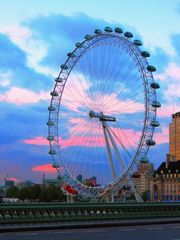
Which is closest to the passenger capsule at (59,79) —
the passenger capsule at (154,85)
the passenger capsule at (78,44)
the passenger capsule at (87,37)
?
the passenger capsule at (78,44)

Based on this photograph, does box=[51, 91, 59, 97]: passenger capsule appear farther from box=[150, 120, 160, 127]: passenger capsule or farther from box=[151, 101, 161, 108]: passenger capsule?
box=[150, 120, 160, 127]: passenger capsule

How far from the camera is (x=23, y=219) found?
32031 millimetres

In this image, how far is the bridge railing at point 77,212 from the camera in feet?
106

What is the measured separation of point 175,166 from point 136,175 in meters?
142

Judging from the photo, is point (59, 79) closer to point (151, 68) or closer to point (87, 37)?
point (87, 37)

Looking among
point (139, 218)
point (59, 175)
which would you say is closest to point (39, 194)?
point (59, 175)

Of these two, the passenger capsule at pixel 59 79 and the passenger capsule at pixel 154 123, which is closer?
the passenger capsule at pixel 154 123

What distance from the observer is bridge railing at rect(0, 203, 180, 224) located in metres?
32.4

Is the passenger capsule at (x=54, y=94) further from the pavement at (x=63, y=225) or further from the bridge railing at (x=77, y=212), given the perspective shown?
the pavement at (x=63, y=225)

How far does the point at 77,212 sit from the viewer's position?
35.8 m

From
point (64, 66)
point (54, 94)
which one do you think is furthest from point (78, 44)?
point (54, 94)

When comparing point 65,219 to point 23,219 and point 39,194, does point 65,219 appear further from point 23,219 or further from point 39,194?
point 39,194

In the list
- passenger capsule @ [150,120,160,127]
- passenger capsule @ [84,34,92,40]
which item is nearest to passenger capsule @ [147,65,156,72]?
passenger capsule @ [150,120,160,127]

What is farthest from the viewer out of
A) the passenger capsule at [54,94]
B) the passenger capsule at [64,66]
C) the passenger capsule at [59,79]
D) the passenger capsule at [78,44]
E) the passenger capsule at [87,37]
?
the passenger capsule at [54,94]
